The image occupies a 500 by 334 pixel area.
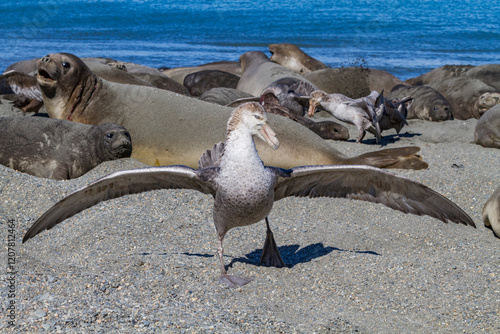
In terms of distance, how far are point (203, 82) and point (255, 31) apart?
23062 mm

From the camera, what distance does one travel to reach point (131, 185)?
3.79 metres

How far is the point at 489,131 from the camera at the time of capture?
7352mm

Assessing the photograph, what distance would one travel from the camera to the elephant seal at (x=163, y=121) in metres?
6.02

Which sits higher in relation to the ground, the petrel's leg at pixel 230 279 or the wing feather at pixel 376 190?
the wing feather at pixel 376 190

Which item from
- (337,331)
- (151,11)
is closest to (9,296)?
(337,331)

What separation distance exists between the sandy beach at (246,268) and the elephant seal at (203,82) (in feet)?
18.0

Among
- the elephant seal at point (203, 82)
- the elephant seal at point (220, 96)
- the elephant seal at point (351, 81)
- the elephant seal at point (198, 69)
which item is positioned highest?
the elephant seal at point (220, 96)

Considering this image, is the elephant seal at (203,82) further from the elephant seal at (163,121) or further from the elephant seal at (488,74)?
the elephant seal at (488,74)

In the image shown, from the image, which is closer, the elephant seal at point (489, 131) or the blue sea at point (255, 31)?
the elephant seal at point (489, 131)

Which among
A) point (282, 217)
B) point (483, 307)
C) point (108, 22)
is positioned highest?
point (483, 307)

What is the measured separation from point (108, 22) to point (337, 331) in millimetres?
38012

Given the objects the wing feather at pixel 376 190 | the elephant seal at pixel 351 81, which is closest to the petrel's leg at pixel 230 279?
the wing feather at pixel 376 190

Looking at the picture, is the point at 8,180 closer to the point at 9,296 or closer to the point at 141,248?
the point at 141,248

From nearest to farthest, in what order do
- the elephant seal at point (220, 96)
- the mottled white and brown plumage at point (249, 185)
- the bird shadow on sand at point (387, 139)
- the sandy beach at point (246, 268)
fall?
the sandy beach at point (246, 268) < the mottled white and brown plumage at point (249, 185) < the bird shadow on sand at point (387, 139) < the elephant seal at point (220, 96)
